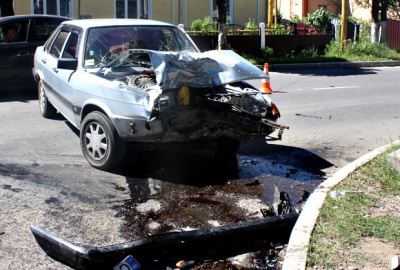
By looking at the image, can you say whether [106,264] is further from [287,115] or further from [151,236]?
[287,115]

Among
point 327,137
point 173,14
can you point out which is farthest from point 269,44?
point 327,137

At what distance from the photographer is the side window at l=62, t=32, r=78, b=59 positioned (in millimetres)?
7992

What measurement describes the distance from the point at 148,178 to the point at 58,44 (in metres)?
3.05

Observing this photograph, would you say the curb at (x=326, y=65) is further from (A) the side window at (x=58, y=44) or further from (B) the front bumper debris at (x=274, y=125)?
(B) the front bumper debris at (x=274, y=125)

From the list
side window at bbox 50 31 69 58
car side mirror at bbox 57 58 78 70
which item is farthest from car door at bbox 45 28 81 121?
car side mirror at bbox 57 58 78 70

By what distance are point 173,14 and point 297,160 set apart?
18.8m

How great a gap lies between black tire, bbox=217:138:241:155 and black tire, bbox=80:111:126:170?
1448mm

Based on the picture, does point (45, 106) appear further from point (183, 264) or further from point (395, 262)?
point (395, 262)

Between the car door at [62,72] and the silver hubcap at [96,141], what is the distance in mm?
753

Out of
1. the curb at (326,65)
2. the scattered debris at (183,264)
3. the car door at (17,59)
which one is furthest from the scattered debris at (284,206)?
the curb at (326,65)

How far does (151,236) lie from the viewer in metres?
4.82

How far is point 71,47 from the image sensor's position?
319 inches

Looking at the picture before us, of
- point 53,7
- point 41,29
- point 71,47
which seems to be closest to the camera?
point 71,47

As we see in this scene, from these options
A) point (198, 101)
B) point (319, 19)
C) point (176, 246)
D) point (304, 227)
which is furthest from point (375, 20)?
point (176, 246)
